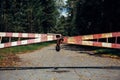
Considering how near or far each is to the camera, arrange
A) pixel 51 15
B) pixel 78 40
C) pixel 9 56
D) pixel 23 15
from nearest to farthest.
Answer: pixel 78 40, pixel 9 56, pixel 23 15, pixel 51 15

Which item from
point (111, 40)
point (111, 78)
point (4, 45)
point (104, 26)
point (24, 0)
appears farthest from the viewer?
point (24, 0)

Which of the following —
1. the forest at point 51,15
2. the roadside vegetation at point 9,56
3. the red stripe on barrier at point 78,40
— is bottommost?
the roadside vegetation at point 9,56

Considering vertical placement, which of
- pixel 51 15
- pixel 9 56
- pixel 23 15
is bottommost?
pixel 9 56

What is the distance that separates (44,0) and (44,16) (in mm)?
4450

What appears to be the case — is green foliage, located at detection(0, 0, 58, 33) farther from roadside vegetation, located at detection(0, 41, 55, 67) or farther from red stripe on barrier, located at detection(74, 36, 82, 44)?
red stripe on barrier, located at detection(74, 36, 82, 44)

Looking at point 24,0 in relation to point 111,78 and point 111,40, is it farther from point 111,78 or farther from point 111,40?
point 111,78

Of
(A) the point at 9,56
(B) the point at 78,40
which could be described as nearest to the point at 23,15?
(A) the point at 9,56

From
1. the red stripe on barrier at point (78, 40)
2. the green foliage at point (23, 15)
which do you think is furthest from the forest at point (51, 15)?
the red stripe on barrier at point (78, 40)

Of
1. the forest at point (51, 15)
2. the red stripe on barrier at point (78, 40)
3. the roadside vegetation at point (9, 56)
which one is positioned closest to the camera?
the red stripe on barrier at point (78, 40)

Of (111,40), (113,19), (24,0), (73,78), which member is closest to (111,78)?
(73,78)

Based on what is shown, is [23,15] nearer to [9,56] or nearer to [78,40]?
[9,56]

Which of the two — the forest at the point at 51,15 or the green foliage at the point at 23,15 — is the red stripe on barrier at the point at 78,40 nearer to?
the forest at the point at 51,15

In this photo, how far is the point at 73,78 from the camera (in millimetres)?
13703

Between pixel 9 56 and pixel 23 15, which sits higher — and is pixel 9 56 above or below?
below
